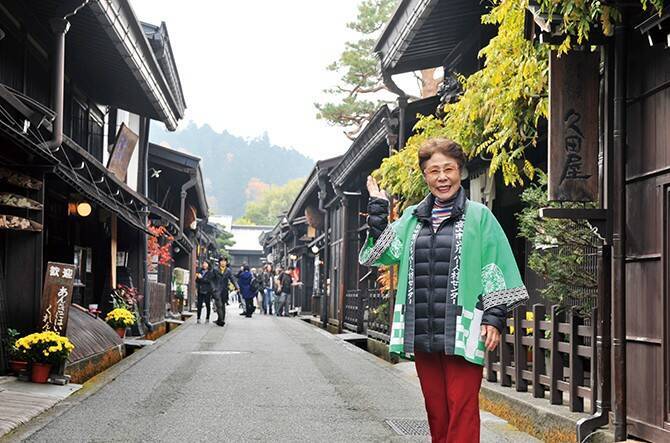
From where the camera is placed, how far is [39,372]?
35.1 feet

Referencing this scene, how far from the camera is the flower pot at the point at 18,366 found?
10720 millimetres

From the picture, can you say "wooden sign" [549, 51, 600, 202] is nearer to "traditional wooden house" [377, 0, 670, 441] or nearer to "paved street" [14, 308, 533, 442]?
"traditional wooden house" [377, 0, 670, 441]

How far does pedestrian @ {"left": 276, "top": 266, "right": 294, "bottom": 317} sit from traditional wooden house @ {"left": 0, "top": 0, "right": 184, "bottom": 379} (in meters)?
17.5

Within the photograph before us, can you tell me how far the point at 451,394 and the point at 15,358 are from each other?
283 inches

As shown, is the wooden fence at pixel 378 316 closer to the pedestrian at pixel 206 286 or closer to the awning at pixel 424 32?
the awning at pixel 424 32

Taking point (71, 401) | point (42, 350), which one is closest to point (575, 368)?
point (71, 401)

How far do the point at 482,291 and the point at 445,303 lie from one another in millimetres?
210

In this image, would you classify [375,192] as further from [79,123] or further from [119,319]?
[119,319]

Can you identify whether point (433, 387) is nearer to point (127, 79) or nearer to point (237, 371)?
point (237, 371)

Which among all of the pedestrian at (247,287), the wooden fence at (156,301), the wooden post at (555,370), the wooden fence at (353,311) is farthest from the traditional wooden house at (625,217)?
the pedestrian at (247,287)

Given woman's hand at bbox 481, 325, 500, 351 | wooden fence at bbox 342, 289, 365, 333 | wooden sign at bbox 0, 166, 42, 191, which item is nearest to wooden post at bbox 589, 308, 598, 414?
woman's hand at bbox 481, 325, 500, 351

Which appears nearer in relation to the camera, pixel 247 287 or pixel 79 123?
pixel 79 123

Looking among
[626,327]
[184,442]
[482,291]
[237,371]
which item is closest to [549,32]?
[626,327]

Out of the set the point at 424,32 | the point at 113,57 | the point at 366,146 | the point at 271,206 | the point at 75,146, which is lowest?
the point at 75,146
